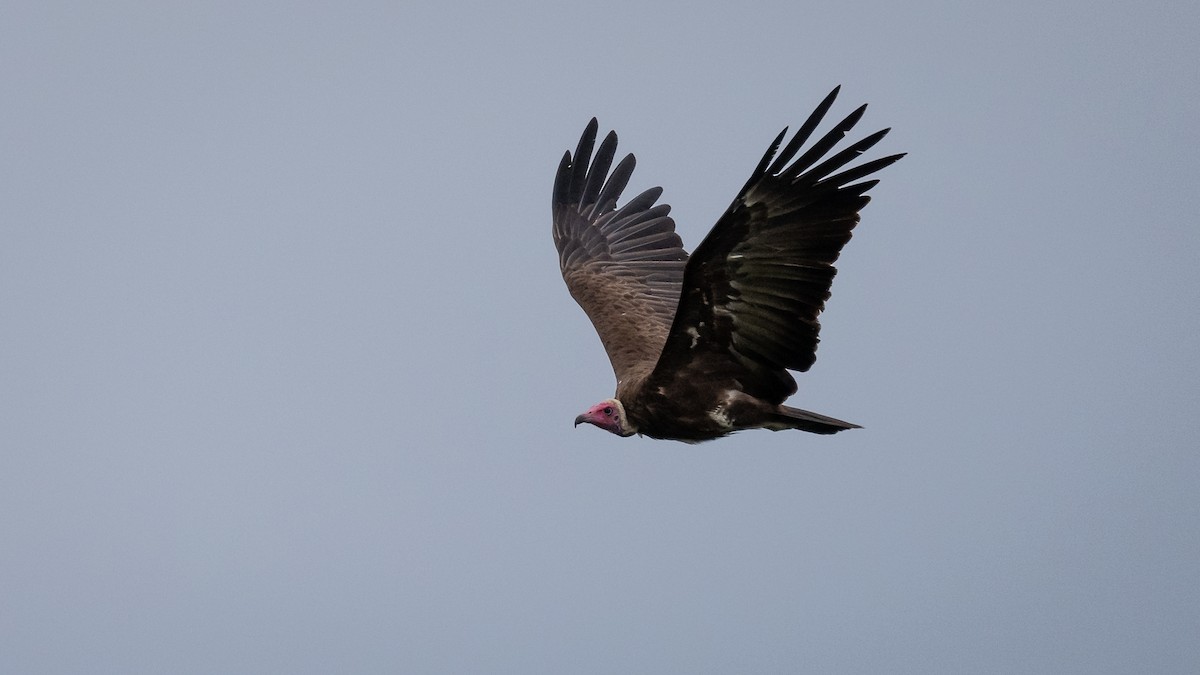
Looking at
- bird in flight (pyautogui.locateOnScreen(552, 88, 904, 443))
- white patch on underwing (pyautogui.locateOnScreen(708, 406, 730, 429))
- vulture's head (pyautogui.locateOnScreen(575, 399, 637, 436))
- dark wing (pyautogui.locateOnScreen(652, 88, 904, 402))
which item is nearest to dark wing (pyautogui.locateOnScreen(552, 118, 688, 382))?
bird in flight (pyautogui.locateOnScreen(552, 88, 904, 443))

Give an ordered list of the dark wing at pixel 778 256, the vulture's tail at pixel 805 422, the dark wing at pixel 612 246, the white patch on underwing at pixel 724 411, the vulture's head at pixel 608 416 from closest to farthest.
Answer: the dark wing at pixel 778 256 → the vulture's tail at pixel 805 422 → the white patch on underwing at pixel 724 411 → the vulture's head at pixel 608 416 → the dark wing at pixel 612 246

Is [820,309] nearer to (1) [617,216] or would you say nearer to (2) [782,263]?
(2) [782,263]

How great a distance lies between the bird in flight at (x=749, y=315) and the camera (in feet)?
34.8

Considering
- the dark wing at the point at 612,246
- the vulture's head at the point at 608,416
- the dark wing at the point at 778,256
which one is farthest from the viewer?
the dark wing at the point at 612,246

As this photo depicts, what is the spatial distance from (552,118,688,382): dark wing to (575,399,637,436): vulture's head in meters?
1.75

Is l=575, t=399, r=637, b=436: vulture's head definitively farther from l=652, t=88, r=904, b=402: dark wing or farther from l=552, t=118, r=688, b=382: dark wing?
l=552, t=118, r=688, b=382: dark wing

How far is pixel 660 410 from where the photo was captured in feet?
40.1

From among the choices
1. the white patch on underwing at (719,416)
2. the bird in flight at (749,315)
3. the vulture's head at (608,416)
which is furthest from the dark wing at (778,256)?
the vulture's head at (608,416)

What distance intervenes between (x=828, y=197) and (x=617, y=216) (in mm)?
5695

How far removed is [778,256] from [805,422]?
1545 mm

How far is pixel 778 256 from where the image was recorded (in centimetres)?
1082

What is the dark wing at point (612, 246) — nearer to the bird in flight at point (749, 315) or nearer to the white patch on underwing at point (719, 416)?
the bird in flight at point (749, 315)

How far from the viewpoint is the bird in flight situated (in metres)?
10.6

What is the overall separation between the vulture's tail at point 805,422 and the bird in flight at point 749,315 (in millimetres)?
11
